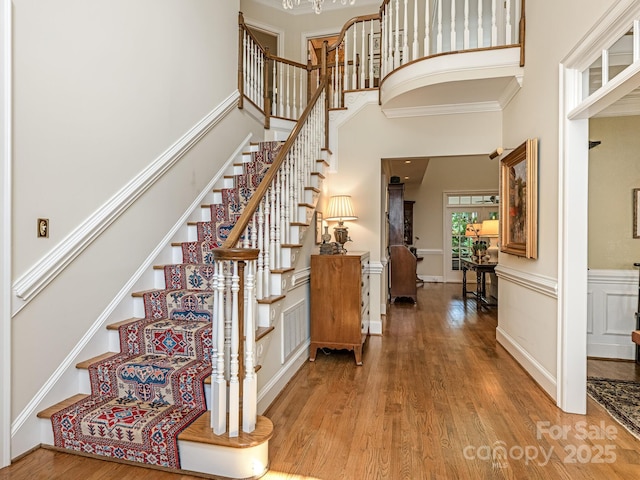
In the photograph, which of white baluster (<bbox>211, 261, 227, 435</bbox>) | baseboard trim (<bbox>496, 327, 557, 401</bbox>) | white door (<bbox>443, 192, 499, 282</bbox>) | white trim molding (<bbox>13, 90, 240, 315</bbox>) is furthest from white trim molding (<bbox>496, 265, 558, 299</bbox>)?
white door (<bbox>443, 192, 499, 282</bbox>)

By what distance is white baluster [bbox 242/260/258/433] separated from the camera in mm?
1841

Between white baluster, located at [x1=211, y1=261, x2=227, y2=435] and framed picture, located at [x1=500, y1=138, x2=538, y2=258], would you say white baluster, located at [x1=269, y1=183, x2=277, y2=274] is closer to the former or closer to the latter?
Answer: white baluster, located at [x1=211, y1=261, x2=227, y2=435]

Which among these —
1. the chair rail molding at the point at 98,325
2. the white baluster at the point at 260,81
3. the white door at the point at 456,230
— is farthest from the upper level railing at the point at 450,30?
the white door at the point at 456,230

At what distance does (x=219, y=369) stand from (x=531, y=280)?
Answer: 260cm

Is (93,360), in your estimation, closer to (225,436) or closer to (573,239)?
(225,436)

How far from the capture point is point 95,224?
93.2 inches

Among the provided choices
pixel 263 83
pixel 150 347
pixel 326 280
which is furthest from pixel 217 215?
pixel 263 83

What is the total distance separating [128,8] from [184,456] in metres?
3.11

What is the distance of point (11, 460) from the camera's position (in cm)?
183

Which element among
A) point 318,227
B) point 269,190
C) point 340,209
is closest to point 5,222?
point 269,190

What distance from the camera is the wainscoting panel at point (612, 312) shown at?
3480 mm

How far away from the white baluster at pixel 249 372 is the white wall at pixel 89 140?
1189 millimetres

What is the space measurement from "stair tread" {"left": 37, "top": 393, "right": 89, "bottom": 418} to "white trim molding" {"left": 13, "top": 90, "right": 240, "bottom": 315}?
1.97 feet

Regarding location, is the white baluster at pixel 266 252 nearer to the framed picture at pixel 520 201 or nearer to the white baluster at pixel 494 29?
the framed picture at pixel 520 201
